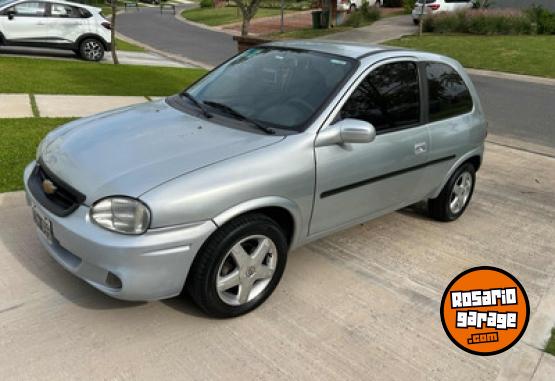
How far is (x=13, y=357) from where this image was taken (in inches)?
109

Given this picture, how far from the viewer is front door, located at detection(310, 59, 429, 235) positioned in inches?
137

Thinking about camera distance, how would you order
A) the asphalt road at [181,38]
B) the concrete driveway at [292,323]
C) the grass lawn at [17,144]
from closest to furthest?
the concrete driveway at [292,323], the grass lawn at [17,144], the asphalt road at [181,38]

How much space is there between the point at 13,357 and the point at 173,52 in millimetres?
18516

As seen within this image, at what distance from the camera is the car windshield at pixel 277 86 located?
3.55 meters

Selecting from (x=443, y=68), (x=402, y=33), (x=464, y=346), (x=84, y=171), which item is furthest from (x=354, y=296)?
(x=402, y=33)

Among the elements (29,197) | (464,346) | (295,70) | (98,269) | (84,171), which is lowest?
(464,346)

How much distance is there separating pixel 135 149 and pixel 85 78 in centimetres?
796

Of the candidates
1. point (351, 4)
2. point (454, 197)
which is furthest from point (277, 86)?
point (351, 4)

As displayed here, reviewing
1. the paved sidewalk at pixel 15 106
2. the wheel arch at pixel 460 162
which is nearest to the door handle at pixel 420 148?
the wheel arch at pixel 460 162

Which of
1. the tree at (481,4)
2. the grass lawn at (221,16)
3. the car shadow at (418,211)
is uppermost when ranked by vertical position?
the tree at (481,4)

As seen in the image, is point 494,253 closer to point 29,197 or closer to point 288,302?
point 288,302

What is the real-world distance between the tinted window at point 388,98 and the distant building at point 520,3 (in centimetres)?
3168

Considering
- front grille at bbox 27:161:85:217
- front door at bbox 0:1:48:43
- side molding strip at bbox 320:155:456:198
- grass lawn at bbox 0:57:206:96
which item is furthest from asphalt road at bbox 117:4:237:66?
front grille at bbox 27:161:85:217

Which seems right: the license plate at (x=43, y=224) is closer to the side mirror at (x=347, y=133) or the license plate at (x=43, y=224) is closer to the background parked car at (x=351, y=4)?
the side mirror at (x=347, y=133)
